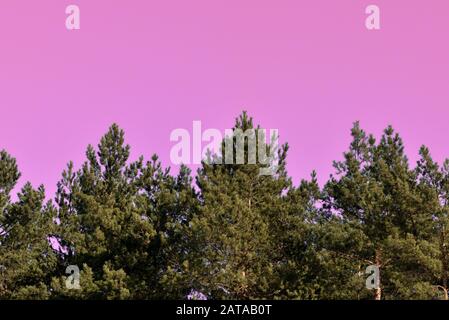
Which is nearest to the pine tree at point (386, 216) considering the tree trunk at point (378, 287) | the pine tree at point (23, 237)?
the tree trunk at point (378, 287)

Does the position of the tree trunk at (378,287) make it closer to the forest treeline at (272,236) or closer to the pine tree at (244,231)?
the forest treeline at (272,236)

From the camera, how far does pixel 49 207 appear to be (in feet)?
129

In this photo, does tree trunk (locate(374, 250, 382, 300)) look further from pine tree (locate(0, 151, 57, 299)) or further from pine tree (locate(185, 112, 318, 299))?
pine tree (locate(0, 151, 57, 299))

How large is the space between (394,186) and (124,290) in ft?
46.3

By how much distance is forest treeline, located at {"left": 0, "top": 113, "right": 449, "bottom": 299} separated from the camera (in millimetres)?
27750

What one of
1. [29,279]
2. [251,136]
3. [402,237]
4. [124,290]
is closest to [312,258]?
[402,237]

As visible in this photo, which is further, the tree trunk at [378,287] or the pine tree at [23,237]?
the pine tree at [23,237]

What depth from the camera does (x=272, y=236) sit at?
97.1 feet

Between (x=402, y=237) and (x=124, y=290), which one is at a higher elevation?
(x=402, y=237)

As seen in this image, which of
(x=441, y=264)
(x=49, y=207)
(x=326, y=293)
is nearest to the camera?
(x=441, y=264)

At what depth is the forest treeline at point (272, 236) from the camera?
2775cm

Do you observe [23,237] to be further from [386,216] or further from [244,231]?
[386,216]
